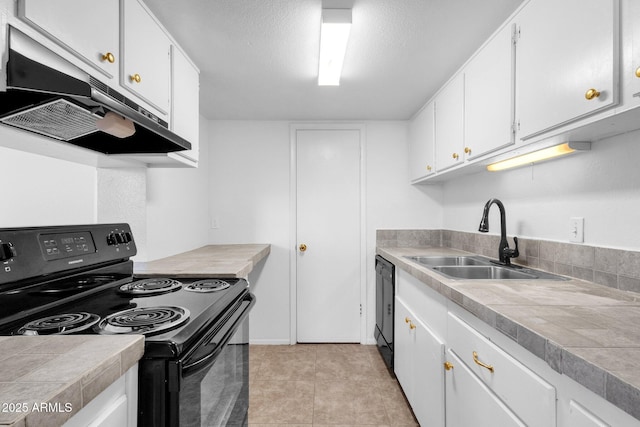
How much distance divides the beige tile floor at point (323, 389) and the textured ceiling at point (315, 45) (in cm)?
219

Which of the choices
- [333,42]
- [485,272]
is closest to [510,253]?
[485,272]

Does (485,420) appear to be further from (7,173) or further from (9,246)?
(7,173)

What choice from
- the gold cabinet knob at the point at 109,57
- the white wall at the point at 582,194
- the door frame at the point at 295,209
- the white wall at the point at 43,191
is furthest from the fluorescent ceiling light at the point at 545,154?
the white wall at the point at 43,191

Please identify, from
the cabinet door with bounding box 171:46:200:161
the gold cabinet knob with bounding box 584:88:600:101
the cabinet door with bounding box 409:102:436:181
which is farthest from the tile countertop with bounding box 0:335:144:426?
the cabinet door with bounding box 409:102:436:181

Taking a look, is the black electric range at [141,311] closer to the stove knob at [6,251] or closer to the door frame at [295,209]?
the stove knob at [6,251]

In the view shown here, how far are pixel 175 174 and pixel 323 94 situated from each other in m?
1.31

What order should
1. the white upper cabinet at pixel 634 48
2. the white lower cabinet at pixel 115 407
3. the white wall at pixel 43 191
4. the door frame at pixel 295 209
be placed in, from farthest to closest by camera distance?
the door frame at pixel 295 209 < the white wall at pixel 43 191 < the white upper cabinet at pixel 634 48 < the white lower cabinet at pixel 115 407

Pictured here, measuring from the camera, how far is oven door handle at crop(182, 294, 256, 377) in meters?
0.79

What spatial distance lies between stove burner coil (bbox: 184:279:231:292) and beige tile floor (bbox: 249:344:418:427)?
1022 mm

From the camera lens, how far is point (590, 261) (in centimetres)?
137

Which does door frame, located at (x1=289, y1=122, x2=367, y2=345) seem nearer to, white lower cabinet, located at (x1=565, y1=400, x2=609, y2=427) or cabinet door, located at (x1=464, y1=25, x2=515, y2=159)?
cabinet door, located at (x1=464, y1=25, x2=515, y2=159)

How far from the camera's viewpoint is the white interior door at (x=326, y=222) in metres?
3.17

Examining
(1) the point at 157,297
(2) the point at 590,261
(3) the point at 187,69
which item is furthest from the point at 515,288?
(3) the point at 187,69

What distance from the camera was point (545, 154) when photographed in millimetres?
1501
